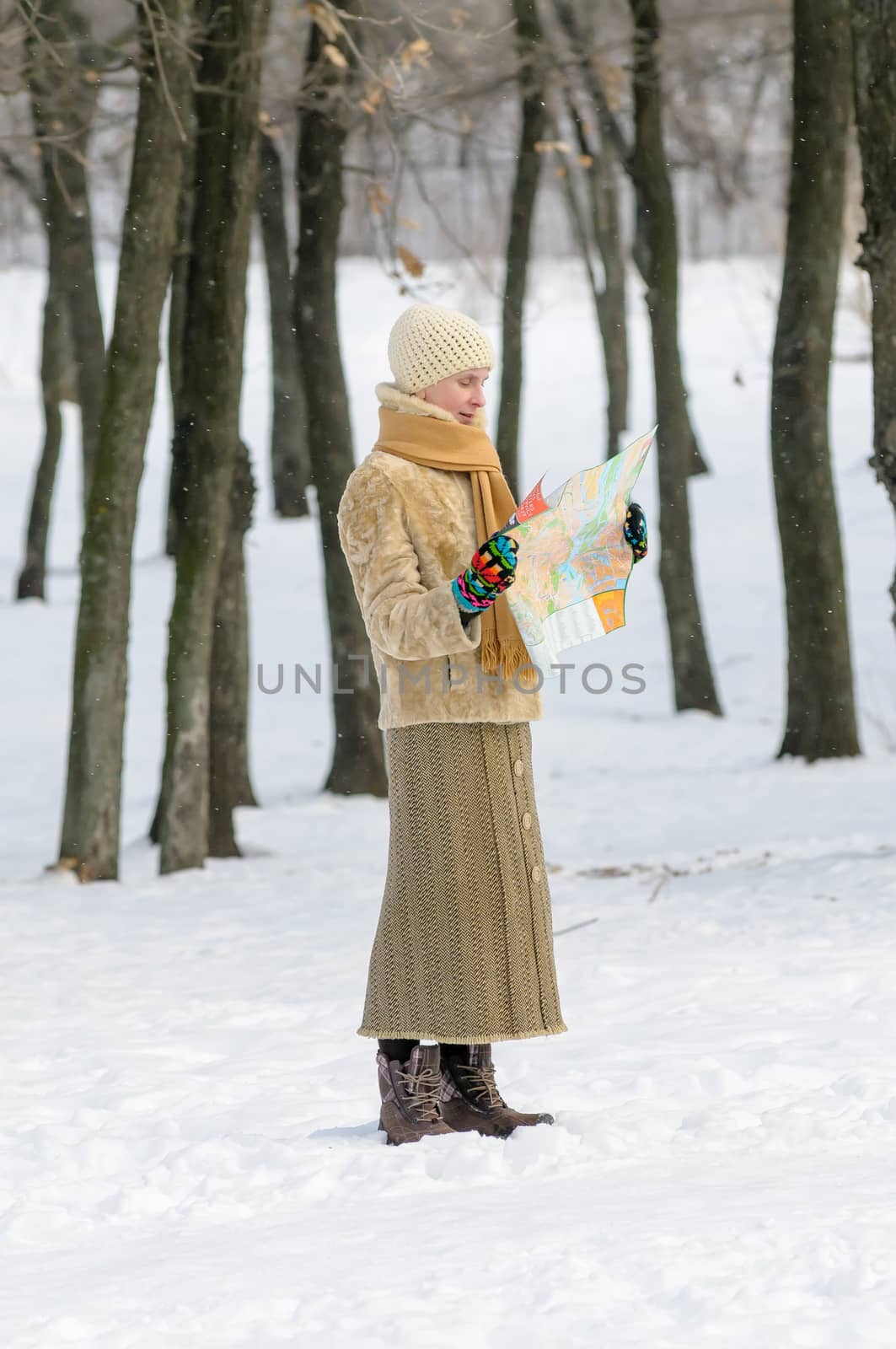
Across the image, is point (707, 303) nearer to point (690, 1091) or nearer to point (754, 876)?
point (754, 876)

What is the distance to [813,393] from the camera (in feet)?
36.0

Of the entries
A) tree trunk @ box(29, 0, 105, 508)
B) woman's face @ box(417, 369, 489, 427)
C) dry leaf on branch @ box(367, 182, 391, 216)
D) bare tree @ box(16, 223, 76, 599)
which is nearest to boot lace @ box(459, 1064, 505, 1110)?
woman's face @ box(417, 369, 489, 427)

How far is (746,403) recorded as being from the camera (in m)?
26.4

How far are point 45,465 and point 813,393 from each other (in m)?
9.55

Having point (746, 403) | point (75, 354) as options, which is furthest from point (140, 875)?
point (746, 403)

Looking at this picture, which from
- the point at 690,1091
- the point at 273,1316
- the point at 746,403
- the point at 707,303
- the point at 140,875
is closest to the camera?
the point at 273,1316

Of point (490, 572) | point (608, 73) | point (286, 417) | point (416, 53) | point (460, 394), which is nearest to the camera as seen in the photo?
point (490, 572)

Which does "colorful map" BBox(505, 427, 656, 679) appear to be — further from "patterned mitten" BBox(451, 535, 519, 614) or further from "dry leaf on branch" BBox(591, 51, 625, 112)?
"dry leaf on branch" BBox(591, 51, 625, 112)

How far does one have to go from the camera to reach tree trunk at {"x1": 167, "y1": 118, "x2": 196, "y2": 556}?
8625 millimetres

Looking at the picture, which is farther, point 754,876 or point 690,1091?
point 754,876

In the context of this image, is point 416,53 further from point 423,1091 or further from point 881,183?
point 423,1091

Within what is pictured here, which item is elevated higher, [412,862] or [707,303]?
[707,303]

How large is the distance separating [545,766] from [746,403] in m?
14.9

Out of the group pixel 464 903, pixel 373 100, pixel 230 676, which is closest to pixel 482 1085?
pixel 464 903
